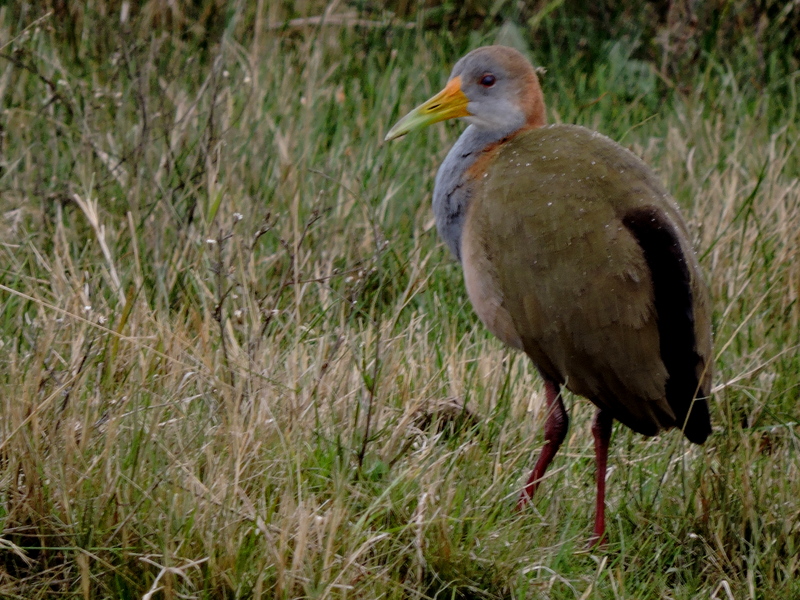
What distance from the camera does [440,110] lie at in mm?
3635

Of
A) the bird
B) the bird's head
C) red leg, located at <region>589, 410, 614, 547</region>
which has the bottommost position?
red leg, located at <region>589, 410, 614, 547</region>

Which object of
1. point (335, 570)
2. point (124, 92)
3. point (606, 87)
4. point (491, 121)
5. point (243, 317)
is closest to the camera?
point (335, 570)

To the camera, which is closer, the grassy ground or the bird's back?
the grassy ground

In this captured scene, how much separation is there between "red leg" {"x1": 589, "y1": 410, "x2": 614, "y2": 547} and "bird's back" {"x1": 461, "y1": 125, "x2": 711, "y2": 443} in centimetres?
15

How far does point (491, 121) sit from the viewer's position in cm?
351

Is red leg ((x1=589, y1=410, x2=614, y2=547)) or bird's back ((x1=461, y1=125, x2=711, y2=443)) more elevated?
bird's back ((x1=461, y1=125, x2=711, y2=443))

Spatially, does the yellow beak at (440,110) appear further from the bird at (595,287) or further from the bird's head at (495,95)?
the bird at (595,287)

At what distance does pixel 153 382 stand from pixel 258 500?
0.60m

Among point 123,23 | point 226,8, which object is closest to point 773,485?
point 123,23

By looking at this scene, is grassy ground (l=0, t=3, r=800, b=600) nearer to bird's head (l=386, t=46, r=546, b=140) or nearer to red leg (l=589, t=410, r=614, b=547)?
red leg (l=589, t=410, r=614, b=547)

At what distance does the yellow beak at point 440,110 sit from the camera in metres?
3.58

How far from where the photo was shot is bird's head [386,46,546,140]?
138 inches

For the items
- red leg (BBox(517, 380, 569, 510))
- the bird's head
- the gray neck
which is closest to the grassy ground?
red leg (BBox(517, 380, 569, 510))

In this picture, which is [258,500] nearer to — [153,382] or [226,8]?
[153,382]
